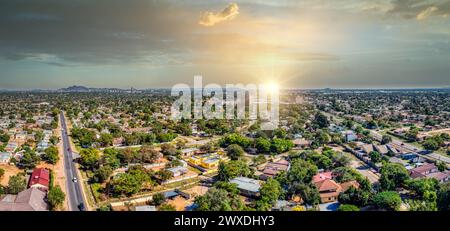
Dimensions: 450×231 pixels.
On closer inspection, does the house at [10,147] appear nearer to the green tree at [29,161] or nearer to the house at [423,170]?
the green tree at [29,161]

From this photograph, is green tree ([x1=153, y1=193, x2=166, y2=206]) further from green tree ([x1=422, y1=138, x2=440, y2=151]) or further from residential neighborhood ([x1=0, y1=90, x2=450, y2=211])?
green tree ([x1=422, y1=138, x2=440, y2=151])

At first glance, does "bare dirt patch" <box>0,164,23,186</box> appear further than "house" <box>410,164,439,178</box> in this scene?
No

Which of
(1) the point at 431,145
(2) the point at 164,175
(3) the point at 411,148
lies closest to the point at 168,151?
(2) the point at 164,175

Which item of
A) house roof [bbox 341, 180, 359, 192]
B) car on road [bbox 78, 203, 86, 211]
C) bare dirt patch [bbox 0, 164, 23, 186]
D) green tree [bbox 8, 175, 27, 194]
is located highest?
green tree [bbox 8, 175, 27, 194]

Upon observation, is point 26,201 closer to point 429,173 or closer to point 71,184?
point 71,184

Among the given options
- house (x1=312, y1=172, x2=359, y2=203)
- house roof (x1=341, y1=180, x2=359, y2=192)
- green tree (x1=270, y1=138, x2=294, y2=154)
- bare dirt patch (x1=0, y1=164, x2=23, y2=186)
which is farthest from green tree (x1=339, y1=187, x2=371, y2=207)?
bare dirt patch (x1=0, y1=164, x2=23, y2=186)
